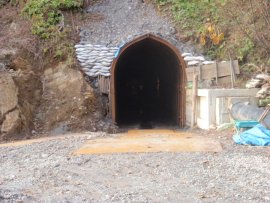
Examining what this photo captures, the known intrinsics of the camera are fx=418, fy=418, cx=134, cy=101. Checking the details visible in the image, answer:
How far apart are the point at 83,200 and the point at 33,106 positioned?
714 cm

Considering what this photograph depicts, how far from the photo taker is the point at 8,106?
10344mm

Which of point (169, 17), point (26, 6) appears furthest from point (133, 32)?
point (26, 6)

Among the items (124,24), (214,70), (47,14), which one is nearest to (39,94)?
(47,14)

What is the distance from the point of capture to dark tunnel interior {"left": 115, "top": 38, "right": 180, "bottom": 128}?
52.7ft

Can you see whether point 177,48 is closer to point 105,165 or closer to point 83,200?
point 105,165

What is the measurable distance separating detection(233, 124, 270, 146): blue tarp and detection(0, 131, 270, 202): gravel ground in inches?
11.7

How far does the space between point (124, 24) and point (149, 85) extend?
770 cm

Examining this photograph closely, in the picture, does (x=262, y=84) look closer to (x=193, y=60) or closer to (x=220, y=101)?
(x=220, y=101)

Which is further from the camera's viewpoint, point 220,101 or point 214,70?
point 214,70

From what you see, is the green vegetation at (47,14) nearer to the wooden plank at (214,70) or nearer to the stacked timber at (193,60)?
the stacked timber at (193,60)

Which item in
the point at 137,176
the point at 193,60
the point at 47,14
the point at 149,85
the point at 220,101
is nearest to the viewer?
the point at 137,176

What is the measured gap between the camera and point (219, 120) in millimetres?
10172

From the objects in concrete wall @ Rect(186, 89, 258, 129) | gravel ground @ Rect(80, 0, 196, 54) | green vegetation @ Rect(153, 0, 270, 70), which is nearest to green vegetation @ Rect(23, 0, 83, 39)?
gravel ground @ Rect(80, 0, 196, 54)

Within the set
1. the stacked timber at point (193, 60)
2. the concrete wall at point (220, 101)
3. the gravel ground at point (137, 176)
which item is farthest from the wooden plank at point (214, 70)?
the gravel ground at point (137, 176)
